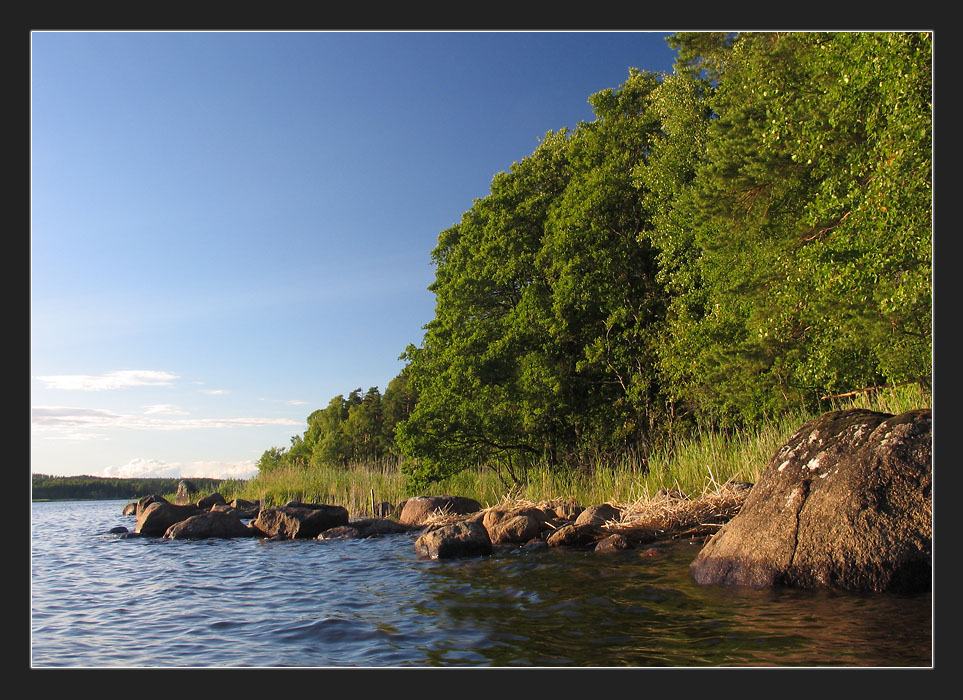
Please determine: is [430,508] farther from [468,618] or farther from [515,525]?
[468,618]

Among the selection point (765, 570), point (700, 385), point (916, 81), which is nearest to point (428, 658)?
point (765, 570)

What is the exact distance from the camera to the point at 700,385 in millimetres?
16875

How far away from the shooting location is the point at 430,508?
16484 millimetres

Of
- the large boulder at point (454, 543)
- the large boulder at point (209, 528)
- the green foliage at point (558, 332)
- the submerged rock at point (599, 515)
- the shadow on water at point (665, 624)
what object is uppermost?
the green foliage at point (558, 332)

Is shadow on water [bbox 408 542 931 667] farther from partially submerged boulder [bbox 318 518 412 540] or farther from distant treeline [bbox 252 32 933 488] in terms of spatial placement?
partially submerged boulder [bbox 318 518 412 540]

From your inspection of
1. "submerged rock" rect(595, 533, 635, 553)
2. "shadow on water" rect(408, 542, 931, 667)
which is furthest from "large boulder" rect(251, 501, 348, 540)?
"shadow on water" rect(408, 542, 931, 667)

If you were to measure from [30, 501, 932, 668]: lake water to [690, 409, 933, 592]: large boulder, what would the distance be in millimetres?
319

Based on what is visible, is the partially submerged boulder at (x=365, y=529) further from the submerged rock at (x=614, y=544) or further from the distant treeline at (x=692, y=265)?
the submerged rock at (x=614, y=544)

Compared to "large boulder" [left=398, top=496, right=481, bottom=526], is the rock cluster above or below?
above

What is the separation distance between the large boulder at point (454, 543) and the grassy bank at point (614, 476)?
346 cm

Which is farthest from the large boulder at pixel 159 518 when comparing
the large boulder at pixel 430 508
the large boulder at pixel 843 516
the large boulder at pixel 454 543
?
the large boulder at pixel 843 516

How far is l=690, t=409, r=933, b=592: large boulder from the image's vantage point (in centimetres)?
607

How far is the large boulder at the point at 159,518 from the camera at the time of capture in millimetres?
16344

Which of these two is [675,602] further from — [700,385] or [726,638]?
[700,385]
